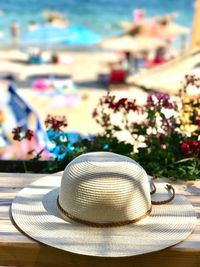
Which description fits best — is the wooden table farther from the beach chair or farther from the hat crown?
the beach chair

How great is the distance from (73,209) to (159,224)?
242mm

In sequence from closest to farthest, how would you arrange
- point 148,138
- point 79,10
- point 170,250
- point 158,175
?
point 170,250 < point 158,175 < point 148,138 < point 79,10

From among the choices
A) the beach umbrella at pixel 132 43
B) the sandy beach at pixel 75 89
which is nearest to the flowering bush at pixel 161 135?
the sandy beach at pixel 75 89

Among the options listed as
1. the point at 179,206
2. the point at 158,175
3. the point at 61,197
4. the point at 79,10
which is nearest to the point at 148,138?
the point at 158,175

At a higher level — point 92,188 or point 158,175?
point 92,188

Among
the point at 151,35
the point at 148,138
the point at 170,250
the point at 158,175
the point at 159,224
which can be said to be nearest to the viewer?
the point at 170,250

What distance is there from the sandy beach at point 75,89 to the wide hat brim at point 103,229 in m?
3.00

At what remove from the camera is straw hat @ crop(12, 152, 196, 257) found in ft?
3.85

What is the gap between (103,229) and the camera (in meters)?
1.24

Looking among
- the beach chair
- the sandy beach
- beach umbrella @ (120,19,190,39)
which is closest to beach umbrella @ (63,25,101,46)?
the sandy beach

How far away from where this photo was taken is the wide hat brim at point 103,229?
116 centimetres

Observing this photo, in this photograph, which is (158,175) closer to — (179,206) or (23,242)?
(179,206)

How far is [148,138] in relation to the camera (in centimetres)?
188

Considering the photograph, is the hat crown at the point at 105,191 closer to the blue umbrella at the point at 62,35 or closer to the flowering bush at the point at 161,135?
the flowering bush at the point at 161,135
